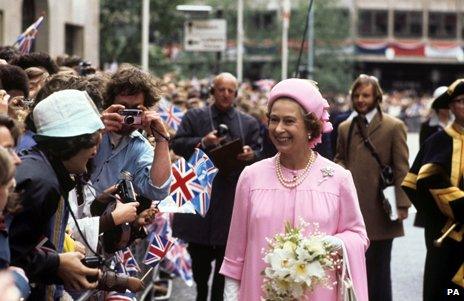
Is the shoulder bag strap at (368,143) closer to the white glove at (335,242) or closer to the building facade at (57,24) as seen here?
the white glove at (335,242)

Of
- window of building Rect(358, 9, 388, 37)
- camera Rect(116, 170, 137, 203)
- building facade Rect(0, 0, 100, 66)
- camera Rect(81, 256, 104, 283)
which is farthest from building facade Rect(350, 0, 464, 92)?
camera Rect(81, 256, 104, 283)

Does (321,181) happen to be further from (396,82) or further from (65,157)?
(396,82)

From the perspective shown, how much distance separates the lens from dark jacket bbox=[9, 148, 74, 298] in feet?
16.5

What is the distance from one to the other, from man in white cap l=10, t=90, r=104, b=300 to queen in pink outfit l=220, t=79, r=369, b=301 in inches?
38.2

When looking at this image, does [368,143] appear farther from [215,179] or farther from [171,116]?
[171,116]

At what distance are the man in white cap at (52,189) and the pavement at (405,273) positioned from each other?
677 centimetres

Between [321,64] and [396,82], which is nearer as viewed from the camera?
[321,64]

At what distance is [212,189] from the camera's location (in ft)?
34.3

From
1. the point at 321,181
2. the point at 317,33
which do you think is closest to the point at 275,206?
the point at 321,181

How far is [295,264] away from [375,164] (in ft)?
16.7

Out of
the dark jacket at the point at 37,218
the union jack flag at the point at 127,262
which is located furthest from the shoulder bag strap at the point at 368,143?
the dark jacket at the point at 37,218

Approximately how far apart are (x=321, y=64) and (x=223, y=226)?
50.9 meters

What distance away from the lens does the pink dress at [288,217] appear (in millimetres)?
5934

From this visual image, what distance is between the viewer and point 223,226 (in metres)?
10.3
